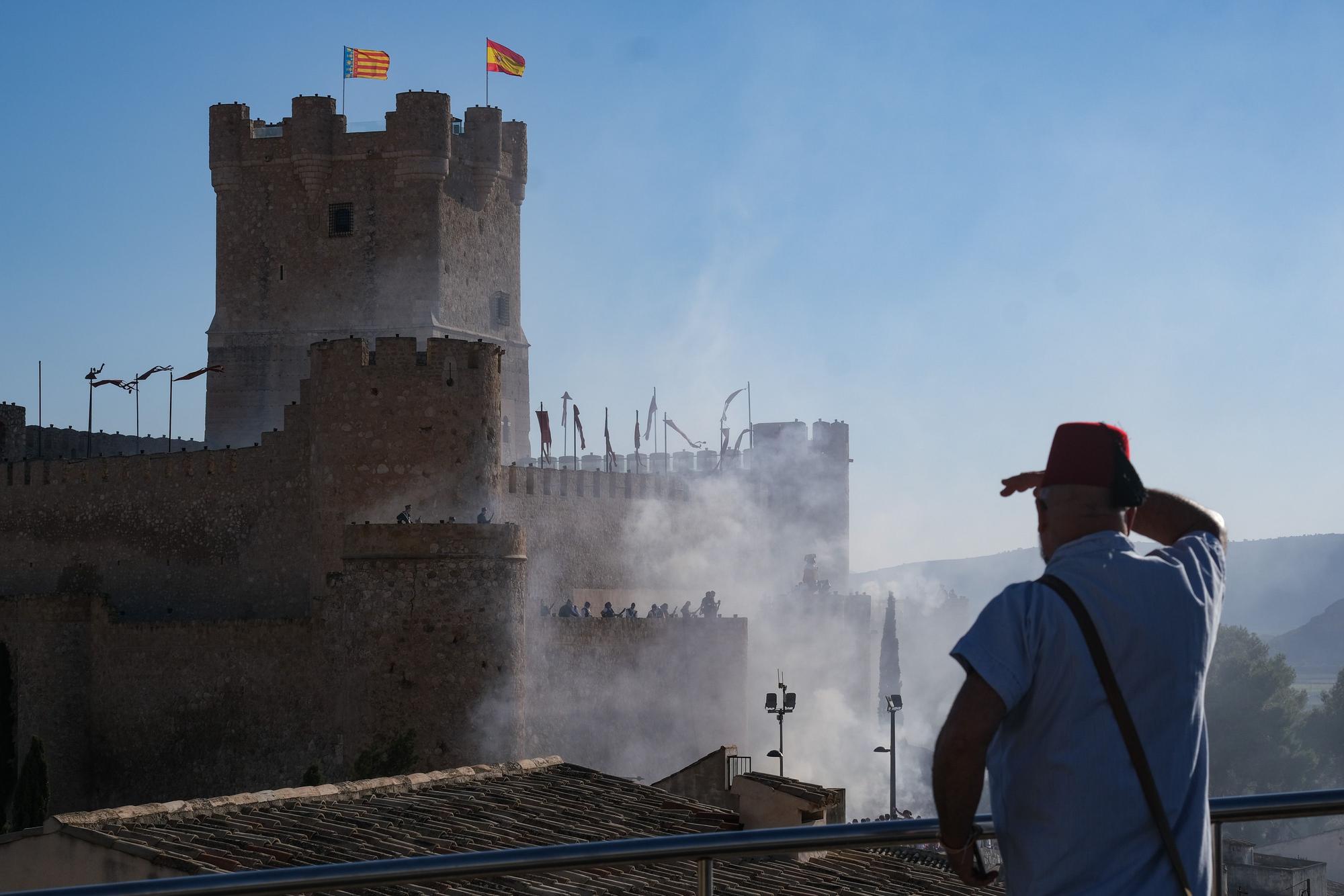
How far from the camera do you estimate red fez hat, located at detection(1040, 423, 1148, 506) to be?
342cm

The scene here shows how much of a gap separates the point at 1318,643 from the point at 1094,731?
189 metres

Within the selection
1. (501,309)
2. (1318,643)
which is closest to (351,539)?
(501,309)

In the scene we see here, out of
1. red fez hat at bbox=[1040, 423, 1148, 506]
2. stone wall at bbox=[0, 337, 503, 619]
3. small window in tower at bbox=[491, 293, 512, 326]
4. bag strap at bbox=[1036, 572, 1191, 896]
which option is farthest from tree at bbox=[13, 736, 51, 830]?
bag strap at bbox=[1036, 572, 1191, 896]

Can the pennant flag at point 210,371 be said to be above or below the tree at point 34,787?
above

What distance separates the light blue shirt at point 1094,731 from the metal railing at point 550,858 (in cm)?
28

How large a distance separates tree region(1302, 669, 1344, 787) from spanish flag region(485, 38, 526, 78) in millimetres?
50100

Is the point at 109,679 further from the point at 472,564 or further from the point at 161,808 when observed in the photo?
the point at 161,808

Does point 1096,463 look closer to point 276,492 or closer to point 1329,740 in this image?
point 276,492

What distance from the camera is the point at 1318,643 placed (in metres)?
179

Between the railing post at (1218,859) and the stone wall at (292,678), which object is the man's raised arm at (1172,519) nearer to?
the railing post at (1218,859)

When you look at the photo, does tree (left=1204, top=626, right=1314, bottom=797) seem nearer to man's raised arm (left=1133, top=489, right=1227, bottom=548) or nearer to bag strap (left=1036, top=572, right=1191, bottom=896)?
man's raised arm (left=1133, top=489, right=1227, bottom=548)

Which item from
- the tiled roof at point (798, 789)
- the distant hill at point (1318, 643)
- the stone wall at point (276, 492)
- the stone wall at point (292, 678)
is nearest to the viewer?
the tiled roof at point (798, 789)

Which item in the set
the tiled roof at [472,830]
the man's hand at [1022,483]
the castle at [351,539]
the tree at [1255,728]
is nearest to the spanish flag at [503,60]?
the castle at [351,539]

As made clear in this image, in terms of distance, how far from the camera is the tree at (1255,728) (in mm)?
65750
